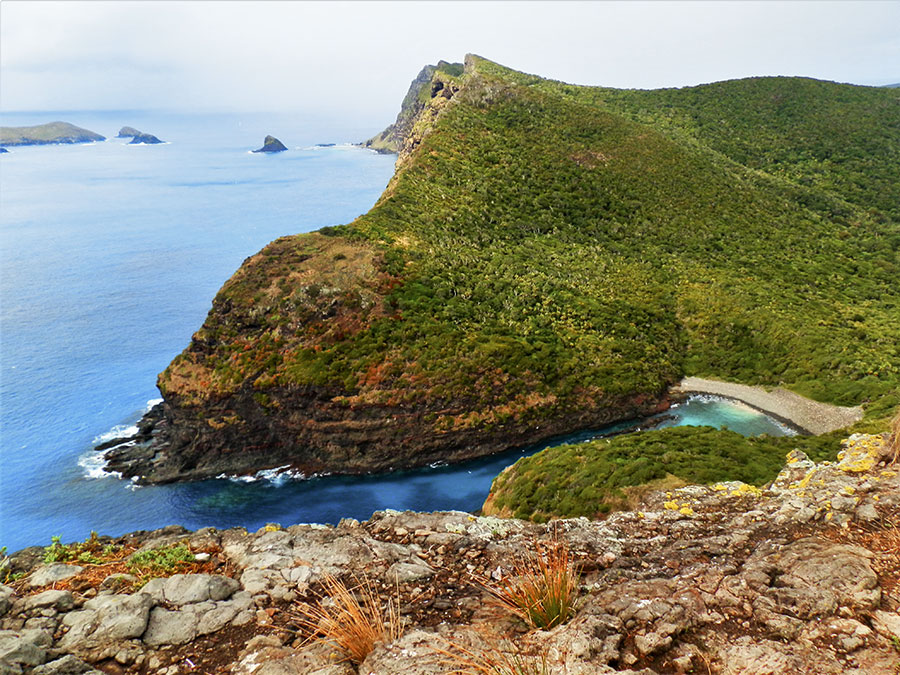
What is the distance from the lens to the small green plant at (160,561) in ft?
24.9

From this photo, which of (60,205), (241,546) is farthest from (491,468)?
(60,205)

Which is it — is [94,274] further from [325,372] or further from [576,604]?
[576,604]

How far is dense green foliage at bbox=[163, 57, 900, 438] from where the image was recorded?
4691 centimetres

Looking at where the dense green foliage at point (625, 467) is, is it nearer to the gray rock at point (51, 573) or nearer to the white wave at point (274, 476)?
the white wave at point (274, 476)

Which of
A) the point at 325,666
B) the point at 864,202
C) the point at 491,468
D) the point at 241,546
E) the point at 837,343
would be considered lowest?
the point at 491,468

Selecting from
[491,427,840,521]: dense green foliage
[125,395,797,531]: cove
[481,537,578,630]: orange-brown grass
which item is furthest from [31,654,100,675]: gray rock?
[125,395,797,531]: cove

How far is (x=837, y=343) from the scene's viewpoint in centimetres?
5034

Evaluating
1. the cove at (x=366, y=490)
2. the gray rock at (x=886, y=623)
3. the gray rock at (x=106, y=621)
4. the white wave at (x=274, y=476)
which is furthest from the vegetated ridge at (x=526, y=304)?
the gray rock at (x=886, y=623)

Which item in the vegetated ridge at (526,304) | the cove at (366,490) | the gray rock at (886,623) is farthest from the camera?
the vegetated ridge at (526,304)

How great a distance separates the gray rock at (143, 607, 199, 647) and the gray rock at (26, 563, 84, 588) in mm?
2138

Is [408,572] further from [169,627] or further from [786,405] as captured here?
[786,405]

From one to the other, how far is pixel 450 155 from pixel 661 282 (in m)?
37.5

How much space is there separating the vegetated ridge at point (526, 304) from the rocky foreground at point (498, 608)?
1428 inches

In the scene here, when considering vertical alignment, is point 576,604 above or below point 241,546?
above
